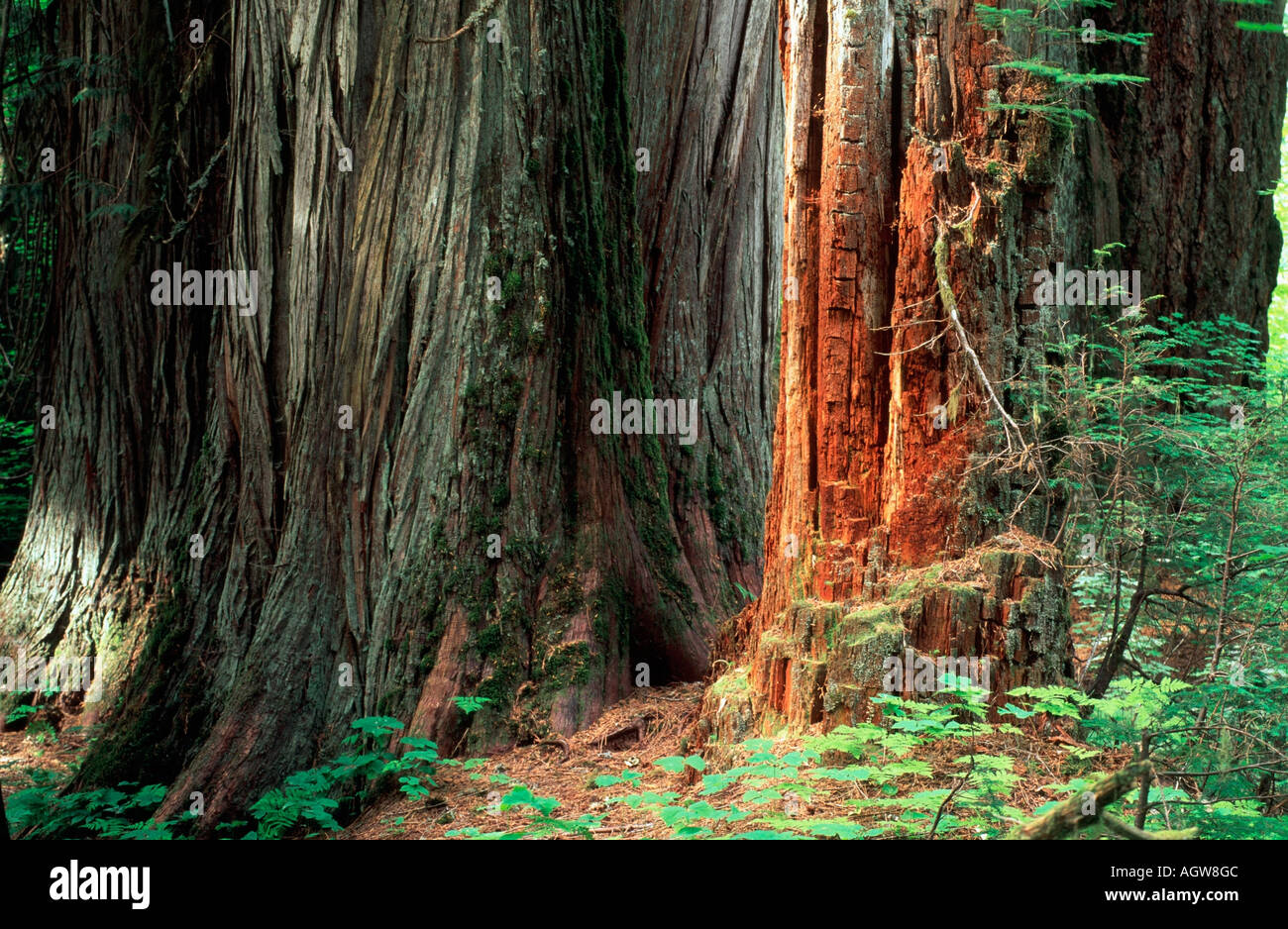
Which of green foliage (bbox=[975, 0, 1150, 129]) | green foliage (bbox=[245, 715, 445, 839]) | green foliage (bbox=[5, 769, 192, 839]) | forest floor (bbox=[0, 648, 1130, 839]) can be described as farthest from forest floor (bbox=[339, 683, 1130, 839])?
green foliage (bbox=[975, 0, 1150, 129])

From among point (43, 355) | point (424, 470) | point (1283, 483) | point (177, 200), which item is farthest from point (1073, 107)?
point (43, 355)

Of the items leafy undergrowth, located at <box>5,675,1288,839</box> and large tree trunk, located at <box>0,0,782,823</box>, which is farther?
large tree trunk, located at <box>0,0,782,823</box>

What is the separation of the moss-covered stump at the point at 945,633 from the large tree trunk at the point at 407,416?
1786 millimetres

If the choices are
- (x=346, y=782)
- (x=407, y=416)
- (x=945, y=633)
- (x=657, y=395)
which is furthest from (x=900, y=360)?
(x=346, y=782)

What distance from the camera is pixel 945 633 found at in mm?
4004

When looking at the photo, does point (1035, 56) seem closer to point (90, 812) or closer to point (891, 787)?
point (891, 787)

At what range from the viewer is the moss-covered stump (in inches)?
157

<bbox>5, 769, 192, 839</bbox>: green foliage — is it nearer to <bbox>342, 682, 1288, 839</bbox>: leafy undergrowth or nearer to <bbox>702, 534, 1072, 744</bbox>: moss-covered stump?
<bbox>342, 682, 1288, 839</bbox>: leafy undergrowth

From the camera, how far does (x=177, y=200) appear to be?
7.29 m

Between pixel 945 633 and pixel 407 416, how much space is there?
2960mm

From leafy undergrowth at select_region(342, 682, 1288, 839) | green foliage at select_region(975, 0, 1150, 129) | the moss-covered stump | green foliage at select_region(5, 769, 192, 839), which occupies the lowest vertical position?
green foliage at select_region(5, 769, 192, 839)

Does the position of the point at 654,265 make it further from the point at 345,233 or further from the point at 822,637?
the point at 822,637

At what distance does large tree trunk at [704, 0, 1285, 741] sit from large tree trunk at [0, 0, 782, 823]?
140 centimetres

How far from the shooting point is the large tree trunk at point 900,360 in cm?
407
